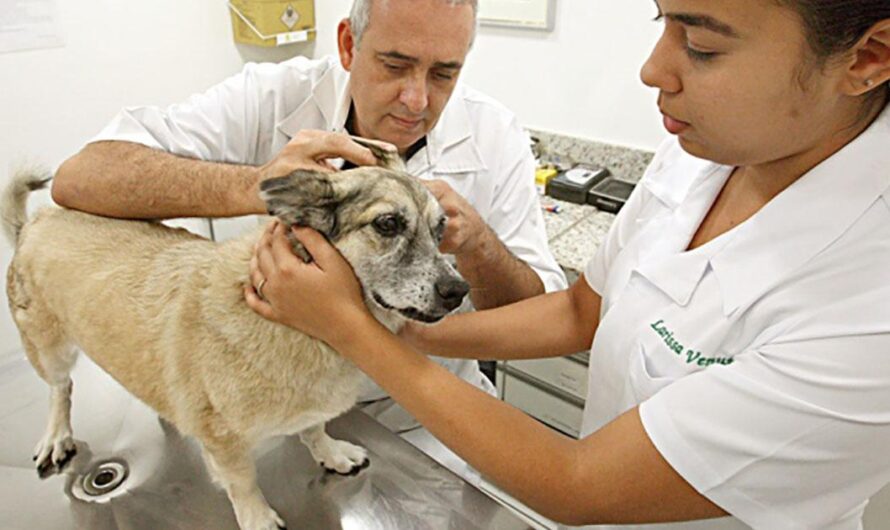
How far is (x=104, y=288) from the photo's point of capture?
1.11 meters

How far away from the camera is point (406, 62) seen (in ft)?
3.95

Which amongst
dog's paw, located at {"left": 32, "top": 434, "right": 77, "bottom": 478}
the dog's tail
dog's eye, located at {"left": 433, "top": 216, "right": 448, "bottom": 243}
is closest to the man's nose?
dog's eye, located at {"left": 433, "top": 216, "right": 448, "bottom": 243}

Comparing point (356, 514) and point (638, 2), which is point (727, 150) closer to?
point (356, 514)

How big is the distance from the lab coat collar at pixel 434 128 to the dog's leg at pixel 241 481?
29.7 inches

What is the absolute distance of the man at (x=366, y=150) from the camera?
118 centimetres

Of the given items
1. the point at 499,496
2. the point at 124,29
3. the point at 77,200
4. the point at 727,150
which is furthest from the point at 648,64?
the point at 124,29

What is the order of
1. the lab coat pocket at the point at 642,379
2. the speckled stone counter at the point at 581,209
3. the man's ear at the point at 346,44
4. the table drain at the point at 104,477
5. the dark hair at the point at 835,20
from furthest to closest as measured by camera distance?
the speckled stone counter at the point at 581,209 → the man's ear at the point at 346,44 → the table drain at the point at 104,477 → the lab coat pocket at the point at 642,379 → the dark hair at the point at 835,20

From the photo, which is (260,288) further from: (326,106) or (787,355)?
(787,355)

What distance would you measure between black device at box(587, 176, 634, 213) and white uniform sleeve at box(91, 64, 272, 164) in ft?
4.04

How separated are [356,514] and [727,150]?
0.87 m

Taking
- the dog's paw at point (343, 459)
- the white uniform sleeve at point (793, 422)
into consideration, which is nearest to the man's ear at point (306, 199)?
the dog's paw at point (343, 459)

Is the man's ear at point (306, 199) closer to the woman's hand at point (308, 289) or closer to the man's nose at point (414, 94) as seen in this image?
the woman's hand at point (308, 289)

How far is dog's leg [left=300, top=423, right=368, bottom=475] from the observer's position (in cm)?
117

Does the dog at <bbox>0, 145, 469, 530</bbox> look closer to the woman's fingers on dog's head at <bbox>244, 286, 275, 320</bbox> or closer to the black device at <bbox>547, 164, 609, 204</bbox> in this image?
the woman's fingers on dog's head at <bbox>244, 286, 275, 320</bbox>
